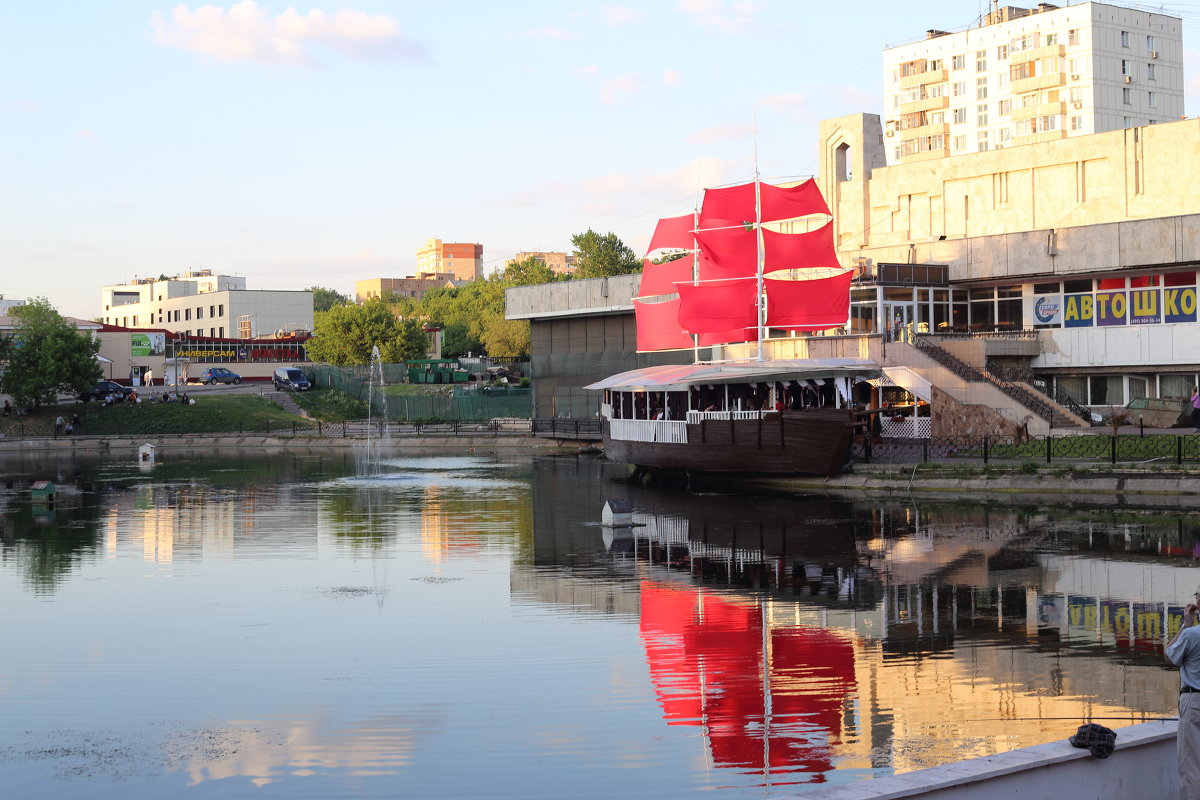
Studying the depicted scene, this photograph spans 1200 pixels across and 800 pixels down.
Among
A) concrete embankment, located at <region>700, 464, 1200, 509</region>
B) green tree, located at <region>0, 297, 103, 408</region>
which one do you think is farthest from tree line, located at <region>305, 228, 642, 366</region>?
concrete embankment, located at <region>700, 464, 1200, 509</region>

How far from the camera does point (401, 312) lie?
198750mm

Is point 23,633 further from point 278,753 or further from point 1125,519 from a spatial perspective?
point 1125,519

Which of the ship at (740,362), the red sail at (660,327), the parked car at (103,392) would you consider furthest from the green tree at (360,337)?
the red sail at (660,327)

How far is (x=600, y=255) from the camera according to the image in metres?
145

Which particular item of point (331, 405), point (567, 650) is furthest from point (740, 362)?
point (331, 405)

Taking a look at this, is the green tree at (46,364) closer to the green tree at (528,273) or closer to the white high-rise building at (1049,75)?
the green tree at (528,273)

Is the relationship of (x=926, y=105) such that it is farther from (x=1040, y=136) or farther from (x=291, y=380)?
(x=291, y=380)

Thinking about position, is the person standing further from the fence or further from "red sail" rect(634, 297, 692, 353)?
"red sail" rect(634, 297, 692, 353)

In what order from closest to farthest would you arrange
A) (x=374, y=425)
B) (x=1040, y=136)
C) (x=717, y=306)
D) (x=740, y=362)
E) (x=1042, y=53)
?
(x=740, y=362) → (x=717, y=306) → (x=374, y=425) → (x=1042, y=53) → (x=1040, y=136)

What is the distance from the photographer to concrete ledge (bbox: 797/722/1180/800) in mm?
8258

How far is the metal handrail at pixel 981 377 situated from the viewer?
4588 cm

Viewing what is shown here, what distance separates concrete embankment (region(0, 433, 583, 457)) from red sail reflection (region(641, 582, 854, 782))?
48745 millimetres

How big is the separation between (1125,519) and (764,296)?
86.3 feet

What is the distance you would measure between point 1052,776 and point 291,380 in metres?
94.9
